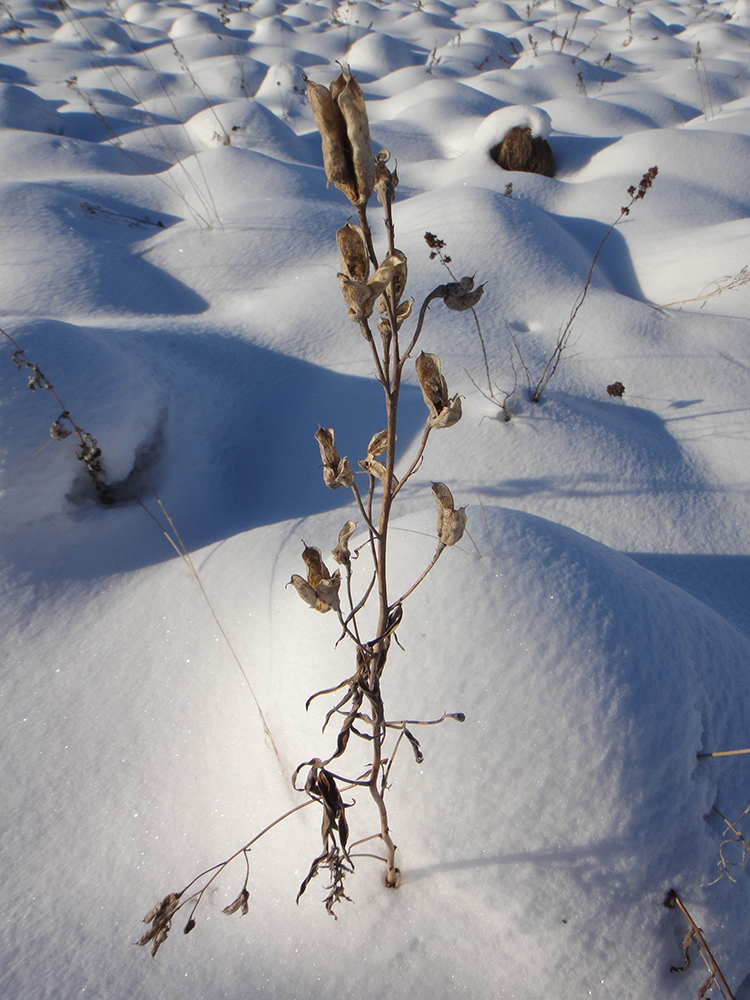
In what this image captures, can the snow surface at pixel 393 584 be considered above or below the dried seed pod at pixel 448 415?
below

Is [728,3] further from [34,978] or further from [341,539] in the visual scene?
[34,978]

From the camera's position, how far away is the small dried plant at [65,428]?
143cm

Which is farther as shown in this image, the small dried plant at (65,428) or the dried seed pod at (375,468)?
the small dried plant at (65,428)

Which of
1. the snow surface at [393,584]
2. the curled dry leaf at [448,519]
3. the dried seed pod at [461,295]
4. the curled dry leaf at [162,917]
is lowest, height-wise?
the snow surface at [393,584]

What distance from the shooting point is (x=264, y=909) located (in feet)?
2.96

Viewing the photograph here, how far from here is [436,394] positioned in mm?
449

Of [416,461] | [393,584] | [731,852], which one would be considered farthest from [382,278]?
[731,852]

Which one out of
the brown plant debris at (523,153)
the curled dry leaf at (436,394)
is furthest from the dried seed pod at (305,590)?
the brown plant debris at (523,153)

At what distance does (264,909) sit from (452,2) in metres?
9.92

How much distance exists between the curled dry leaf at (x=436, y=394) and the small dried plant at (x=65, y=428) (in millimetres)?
1269

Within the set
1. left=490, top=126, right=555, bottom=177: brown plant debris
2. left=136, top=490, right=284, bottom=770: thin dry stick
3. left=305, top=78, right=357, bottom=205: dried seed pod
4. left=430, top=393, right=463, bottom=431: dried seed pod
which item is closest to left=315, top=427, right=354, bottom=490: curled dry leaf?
left=430, top=393, right=463, bottom=431: dried seed pod

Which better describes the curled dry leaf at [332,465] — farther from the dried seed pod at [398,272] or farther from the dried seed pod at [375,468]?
the dried seed pod at [398,272]

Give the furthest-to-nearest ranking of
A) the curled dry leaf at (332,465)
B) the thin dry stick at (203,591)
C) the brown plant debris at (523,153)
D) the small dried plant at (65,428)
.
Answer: the brown plant debris at (523,153), the small dried plant at (65,428), the thin dry stick at (203,591), the curled dry leaf at (332,465)

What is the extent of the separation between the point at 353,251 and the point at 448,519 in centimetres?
26
